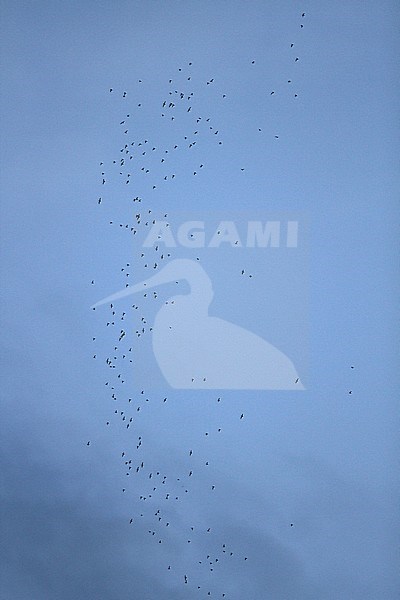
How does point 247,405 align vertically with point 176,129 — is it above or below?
below

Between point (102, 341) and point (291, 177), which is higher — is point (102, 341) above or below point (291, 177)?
below

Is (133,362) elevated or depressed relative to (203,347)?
depressed

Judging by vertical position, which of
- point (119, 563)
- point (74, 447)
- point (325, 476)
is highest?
point (325, 476)

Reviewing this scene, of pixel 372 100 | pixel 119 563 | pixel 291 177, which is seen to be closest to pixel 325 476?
pixel 119 563

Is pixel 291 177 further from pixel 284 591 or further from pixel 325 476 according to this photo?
pixel 284 591

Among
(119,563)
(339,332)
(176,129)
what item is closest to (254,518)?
(119,563)

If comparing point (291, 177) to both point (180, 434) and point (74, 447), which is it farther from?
point (74, 447)

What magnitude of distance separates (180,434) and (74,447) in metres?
0.40

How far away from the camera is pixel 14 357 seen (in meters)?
3.13

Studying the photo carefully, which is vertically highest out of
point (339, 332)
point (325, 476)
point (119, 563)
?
point (339, 332)

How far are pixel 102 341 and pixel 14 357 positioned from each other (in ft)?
1.15

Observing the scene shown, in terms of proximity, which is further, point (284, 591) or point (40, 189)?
point (40, 189)

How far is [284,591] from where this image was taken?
2.95m

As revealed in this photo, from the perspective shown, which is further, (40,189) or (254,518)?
(40,189)
